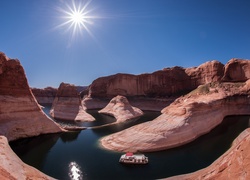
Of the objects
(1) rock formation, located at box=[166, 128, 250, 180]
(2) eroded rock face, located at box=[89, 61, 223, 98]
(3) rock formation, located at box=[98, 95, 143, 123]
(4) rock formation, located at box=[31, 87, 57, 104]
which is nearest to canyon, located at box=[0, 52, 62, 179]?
(3) rock formation, located at box=[98, 95, 143, 123]

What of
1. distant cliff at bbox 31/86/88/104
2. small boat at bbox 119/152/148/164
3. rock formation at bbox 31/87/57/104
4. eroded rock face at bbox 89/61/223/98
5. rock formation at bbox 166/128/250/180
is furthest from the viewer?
distant cliff at bbox 31/86/88/104

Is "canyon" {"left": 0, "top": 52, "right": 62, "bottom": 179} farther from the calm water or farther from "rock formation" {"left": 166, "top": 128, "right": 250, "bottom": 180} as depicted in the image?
"rock formation" {"left": 166, "top": 128, "right": 250, "bottom": 180}

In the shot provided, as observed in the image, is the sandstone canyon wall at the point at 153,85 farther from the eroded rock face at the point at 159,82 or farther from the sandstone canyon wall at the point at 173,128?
the sandstone canyon wall at the point at 173,128

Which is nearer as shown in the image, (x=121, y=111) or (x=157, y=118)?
(x=157, y=118)

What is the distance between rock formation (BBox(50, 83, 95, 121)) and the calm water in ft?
76.2

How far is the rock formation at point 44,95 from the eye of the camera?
12140 cm

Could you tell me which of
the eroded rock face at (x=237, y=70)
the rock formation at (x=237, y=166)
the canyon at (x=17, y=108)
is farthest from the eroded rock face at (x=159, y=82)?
the rock formation at (x=237, y=166)

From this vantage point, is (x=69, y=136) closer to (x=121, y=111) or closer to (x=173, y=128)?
(x=173, y=128)

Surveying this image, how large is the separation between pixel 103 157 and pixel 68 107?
40.6 meters

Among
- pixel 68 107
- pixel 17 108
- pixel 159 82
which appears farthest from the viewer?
pixel 159 82

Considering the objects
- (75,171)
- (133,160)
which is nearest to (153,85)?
(133,160)

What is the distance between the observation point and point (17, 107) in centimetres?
2975

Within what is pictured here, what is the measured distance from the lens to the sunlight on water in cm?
1723

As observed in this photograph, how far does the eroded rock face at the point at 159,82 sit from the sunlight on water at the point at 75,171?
214 ft
